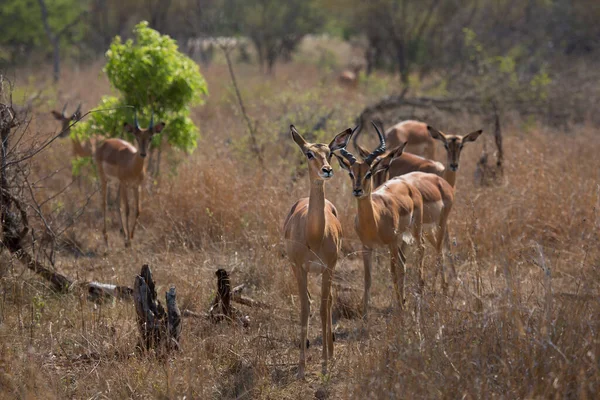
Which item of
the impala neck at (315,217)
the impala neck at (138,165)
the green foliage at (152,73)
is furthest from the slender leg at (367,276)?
the green foliage at (152,73)

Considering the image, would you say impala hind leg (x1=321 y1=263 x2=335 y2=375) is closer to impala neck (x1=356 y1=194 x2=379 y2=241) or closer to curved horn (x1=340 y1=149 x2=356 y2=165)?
impala neck (x1=356 y1=194 x2=379 y2=241)

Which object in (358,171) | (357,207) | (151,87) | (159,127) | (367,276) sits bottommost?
(367,276)

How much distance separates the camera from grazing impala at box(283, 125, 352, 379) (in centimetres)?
464

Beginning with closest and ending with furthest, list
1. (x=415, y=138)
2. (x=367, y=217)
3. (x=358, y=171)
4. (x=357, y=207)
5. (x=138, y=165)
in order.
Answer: (x=358, y=171) < (x=367, y=217) < (x=357, y=207) < (x=138, y=165) < (x=415, y=138)

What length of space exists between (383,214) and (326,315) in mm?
1075

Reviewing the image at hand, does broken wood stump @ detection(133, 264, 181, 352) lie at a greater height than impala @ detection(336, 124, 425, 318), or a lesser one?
lesser

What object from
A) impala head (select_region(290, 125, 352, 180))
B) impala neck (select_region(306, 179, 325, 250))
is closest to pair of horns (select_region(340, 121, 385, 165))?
impala head (select_region(290, 125, 352, 180))

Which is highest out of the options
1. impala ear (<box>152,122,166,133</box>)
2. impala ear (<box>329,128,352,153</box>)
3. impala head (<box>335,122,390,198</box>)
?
impala ear (<box>329,128,352,153</box>)

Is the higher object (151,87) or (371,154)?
(151,87)

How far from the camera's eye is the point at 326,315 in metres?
4.94

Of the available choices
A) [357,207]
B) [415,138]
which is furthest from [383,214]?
[415,138]

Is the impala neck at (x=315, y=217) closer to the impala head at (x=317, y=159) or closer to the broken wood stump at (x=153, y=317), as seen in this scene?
the impala head at (x=317, y=159)

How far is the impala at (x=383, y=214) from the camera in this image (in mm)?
5297

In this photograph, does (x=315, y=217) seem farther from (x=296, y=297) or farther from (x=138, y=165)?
(x=138, y=165)
